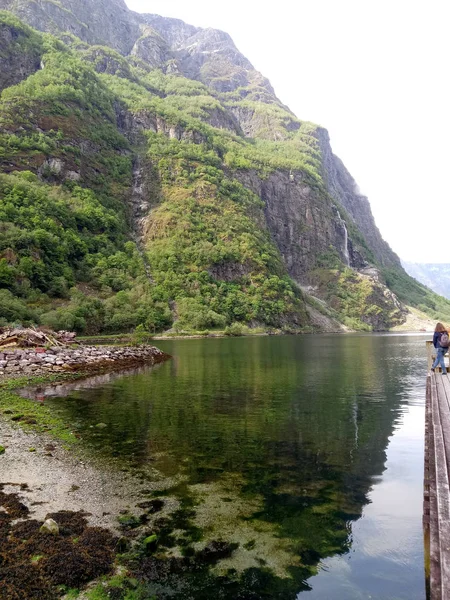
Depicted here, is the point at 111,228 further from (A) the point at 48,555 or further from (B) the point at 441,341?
(A) the point at 48,555

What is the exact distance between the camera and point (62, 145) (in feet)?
506

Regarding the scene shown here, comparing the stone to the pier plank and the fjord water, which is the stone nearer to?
the fjord water

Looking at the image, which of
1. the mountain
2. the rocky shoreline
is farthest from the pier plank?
the mountain

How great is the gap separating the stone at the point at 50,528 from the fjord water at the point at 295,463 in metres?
3.12

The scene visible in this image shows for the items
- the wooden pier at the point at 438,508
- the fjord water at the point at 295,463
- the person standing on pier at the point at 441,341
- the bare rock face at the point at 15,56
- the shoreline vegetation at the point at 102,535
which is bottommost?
the fjord water at the point at 295,463

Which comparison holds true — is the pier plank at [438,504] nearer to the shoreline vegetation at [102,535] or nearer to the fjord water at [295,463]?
the fjord water at [295,463]

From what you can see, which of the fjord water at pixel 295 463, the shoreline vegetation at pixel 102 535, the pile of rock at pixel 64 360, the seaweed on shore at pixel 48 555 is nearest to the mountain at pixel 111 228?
the pile of rock at pixel 64 360

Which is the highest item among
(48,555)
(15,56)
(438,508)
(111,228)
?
(15,56)

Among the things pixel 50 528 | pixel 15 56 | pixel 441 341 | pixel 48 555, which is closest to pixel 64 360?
pixel 441 341

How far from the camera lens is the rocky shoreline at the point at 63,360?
3377 cm

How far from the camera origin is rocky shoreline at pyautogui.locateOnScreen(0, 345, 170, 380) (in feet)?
111

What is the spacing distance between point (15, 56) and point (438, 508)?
232539mm

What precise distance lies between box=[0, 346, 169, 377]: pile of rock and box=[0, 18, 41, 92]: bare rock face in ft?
577

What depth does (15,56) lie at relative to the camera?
187 m
